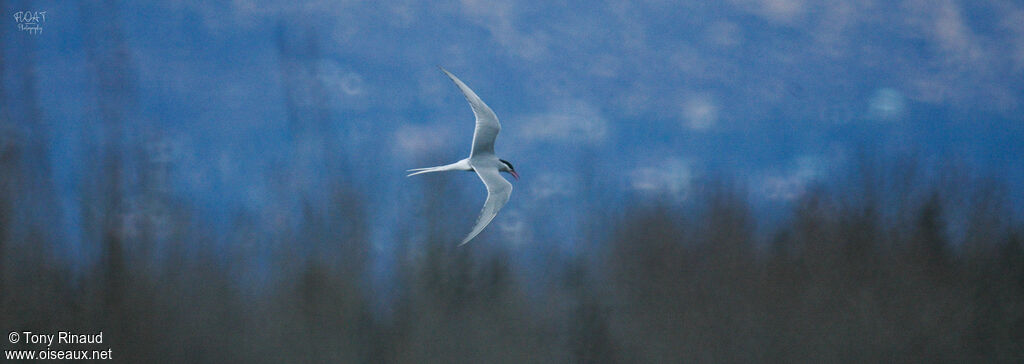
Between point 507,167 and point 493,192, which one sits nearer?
point 493,192

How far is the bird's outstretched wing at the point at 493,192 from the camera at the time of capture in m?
7.11

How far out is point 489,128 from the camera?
25.5 feet

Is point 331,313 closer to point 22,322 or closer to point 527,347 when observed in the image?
point 527,347

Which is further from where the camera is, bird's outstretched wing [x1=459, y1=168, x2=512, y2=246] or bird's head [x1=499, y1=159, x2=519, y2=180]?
bird's head [x1=499, y1=159, x2=519, y2=180]

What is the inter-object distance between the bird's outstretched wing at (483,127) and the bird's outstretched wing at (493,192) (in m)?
0.23

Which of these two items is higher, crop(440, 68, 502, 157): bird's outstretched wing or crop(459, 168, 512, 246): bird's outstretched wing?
crop(440, 68, 502, 157): bird's outstretched wing

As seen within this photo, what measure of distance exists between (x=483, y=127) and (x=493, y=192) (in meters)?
0.68

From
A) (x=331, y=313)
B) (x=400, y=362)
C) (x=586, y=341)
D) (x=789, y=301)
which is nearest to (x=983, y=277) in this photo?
(x=789, y=301)

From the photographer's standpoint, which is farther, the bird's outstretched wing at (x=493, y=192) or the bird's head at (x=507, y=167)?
the bird's head at (x=507, y=167)

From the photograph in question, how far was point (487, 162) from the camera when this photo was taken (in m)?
7.87

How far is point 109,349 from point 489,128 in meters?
6.74

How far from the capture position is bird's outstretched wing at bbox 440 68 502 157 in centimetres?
762

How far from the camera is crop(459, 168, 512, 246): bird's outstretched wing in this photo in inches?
280

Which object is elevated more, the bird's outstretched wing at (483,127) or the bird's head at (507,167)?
Answer: the bird's outstretched wing at (483,127)
